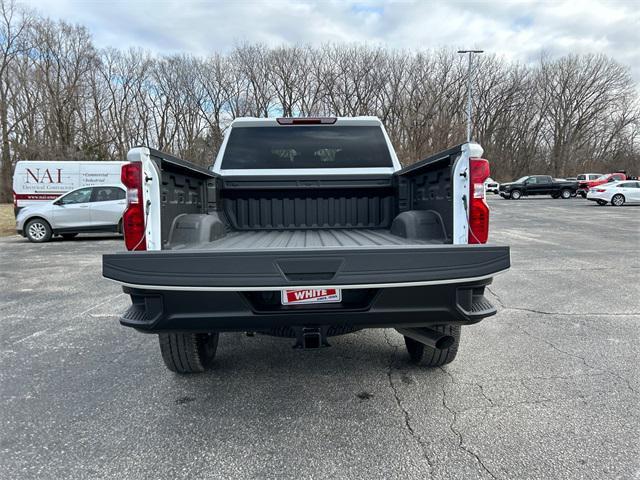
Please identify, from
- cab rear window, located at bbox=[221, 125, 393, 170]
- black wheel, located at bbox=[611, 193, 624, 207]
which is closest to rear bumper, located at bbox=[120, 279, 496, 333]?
cab rear window, located at bbox=[221, 125, 393, 170]

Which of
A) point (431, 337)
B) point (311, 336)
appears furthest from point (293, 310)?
point (431, 337)

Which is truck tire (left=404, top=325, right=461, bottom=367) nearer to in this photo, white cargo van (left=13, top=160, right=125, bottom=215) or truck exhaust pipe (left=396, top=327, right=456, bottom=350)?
truck exhaust pipe (left=396, top=327, right=456, bottom=350)

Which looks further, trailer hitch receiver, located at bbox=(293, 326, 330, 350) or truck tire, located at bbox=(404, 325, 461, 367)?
truck tire, located at bbox=(404, 325, 461, 367)

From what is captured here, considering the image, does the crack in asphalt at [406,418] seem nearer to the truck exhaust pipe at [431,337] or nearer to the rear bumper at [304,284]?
the truck exhaust pipe at [431,337]

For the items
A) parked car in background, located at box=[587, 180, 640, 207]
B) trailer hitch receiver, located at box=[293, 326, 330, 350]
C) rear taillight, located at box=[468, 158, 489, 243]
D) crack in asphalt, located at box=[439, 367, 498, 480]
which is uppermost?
parked car in background, located at box=[587, 180, 640, 207]

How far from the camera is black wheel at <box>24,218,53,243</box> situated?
38.3 feet

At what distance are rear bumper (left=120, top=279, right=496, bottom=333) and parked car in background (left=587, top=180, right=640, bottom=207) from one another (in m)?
27.4

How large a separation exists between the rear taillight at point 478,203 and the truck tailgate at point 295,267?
35cm

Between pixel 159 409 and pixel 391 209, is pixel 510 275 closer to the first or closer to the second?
pixel 391 209

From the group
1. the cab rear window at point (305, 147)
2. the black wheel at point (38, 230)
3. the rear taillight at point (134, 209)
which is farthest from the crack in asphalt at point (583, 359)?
the black wheel at point (38, 230)

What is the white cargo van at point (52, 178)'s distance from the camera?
15.7 metres

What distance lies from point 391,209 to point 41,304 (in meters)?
4.95

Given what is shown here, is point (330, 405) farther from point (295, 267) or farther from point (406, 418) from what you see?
point (295, 267)

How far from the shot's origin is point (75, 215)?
462 inches
